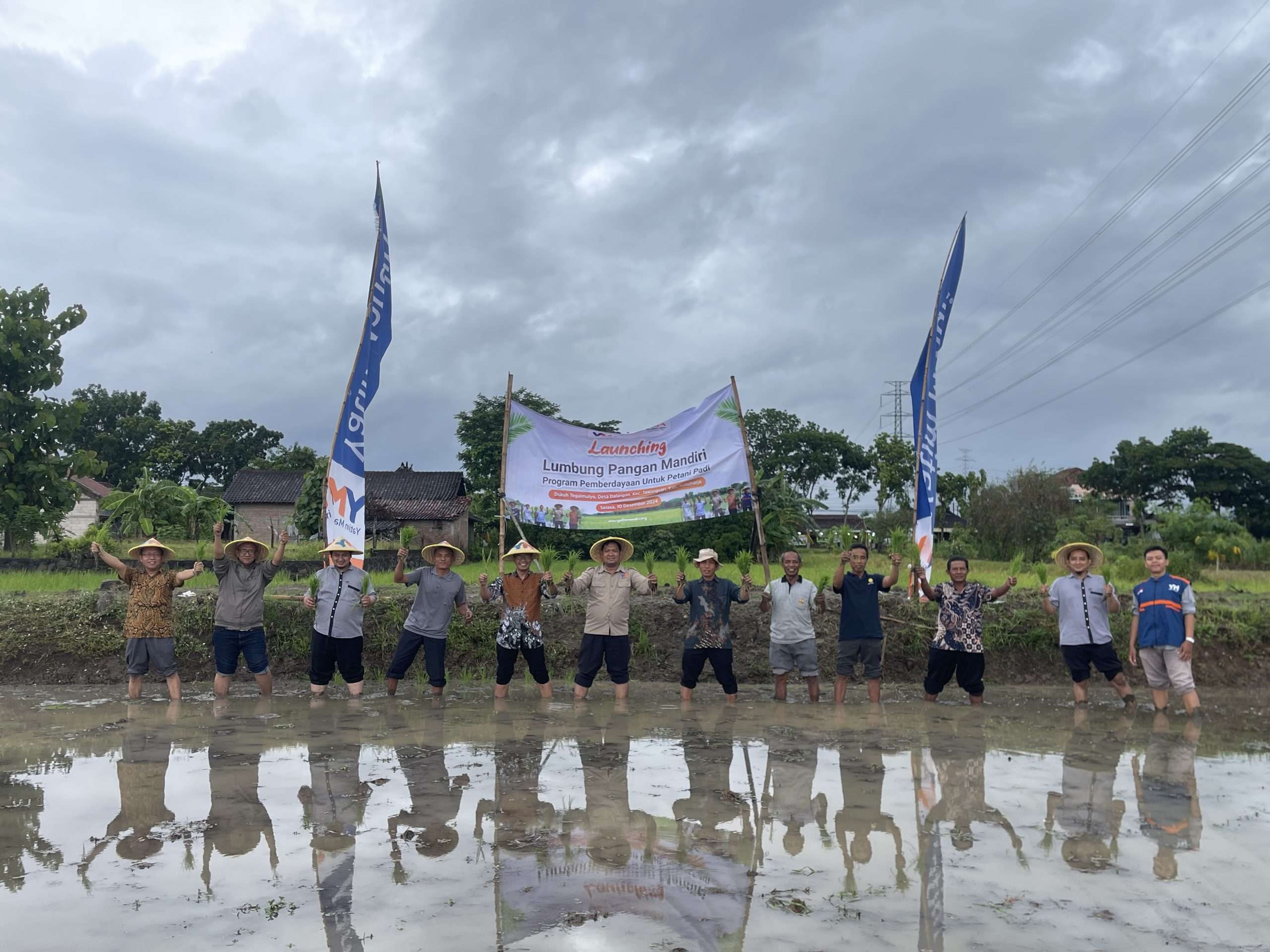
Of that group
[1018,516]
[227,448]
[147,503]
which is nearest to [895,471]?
[1018,516]

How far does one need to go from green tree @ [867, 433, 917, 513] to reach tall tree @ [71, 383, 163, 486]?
1882 inches

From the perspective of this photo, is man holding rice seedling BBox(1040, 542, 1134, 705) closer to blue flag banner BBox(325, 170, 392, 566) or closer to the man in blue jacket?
the man in blue jacket

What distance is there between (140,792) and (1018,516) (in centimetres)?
2879

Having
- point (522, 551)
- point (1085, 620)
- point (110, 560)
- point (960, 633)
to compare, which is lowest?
point (960, 633)

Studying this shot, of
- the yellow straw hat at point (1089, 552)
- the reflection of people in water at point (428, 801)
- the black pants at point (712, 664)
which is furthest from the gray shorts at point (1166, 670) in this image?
the reflection of people in water at point (428, 801)

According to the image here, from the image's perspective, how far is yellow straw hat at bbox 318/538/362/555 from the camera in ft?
30.2

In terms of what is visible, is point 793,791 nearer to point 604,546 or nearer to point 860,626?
point 860,626

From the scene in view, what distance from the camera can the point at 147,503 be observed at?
91.8ft

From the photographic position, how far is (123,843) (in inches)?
188

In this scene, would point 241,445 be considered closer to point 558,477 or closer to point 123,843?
point 558,477

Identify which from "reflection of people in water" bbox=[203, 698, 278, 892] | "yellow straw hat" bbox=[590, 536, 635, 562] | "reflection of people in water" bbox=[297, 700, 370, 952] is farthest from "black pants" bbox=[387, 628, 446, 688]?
"yellow straw hat" bbox=[590, 536, 635, 562]

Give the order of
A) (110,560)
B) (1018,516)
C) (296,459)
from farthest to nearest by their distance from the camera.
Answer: (296,459) → (1018,516) → (110,560)

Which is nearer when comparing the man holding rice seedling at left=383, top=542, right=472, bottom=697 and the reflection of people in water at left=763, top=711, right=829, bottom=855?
the reflection of people in water at left=763, top=711, right=829, bottom=855

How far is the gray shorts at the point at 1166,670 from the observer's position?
8641 mm
